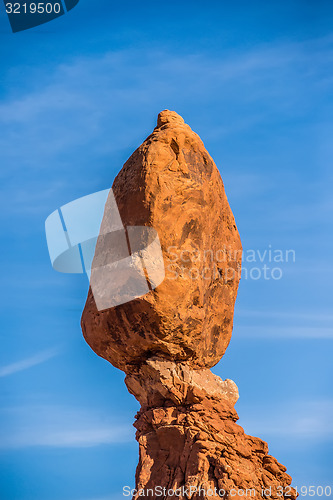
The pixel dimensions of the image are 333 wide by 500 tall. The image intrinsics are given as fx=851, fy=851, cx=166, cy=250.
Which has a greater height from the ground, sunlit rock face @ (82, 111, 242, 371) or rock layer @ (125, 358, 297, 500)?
sunlit rock face @ (82, 111, 242, 371)

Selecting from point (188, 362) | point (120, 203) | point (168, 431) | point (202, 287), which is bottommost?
point (168, 431)

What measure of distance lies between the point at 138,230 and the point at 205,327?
6.77ft

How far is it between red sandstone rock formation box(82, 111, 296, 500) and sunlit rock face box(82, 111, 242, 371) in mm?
17

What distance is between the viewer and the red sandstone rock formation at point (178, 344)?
12.7 meters

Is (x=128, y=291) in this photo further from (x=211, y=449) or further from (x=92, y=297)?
(x=211, y=449)

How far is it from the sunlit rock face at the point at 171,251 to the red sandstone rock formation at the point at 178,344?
0.02 m

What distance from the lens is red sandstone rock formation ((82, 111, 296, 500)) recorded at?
12.7 metres

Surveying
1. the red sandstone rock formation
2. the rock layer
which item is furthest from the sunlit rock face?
the rock layer

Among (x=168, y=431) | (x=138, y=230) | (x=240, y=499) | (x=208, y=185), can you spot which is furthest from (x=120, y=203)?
(x=240, y=499)

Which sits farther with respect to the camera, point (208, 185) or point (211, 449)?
point (208, 185)

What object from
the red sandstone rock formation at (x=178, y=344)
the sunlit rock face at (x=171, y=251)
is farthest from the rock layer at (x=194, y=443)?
the sunlit rock face at (x=171, y=251)

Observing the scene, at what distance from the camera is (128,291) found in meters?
12.9

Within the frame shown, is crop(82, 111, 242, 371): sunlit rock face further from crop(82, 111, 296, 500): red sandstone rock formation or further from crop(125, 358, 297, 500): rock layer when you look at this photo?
crop(125, 358, 297, 500): rock layer

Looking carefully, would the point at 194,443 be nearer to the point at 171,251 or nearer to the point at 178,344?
the point at 178,344
